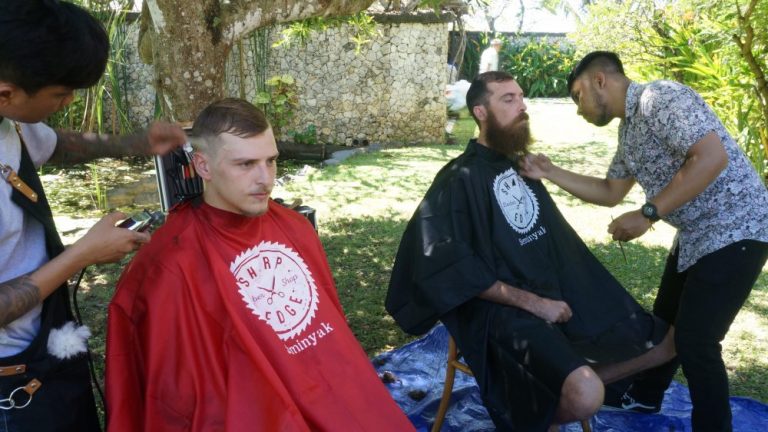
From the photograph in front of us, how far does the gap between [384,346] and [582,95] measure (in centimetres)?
191

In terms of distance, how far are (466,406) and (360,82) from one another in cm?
853

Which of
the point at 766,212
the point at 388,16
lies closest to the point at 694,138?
the point at 766,212

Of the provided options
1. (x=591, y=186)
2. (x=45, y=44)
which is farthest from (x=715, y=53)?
(x=45, y=44)

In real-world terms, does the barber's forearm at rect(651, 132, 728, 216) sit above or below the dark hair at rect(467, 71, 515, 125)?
below

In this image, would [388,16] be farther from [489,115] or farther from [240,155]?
[240,155]

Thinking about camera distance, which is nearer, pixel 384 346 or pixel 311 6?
pixel 311 6

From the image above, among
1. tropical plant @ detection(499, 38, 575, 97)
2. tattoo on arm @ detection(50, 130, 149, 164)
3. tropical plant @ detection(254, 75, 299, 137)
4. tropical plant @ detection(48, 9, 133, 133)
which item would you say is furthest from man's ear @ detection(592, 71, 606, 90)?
tropical plant @ detection(499, 38, 575, 97)

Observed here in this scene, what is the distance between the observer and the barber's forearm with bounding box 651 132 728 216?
102 inches

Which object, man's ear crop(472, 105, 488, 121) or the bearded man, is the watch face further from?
man's ear crop(472, 105, 488, 121)

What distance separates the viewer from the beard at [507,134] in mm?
3115

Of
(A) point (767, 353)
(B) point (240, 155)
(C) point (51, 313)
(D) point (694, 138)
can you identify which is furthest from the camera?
(A) point (767, 353)

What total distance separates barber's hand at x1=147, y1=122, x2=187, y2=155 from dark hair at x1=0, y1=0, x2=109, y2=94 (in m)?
0.64

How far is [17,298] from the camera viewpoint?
1.63 meters

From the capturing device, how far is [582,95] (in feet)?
9.98
